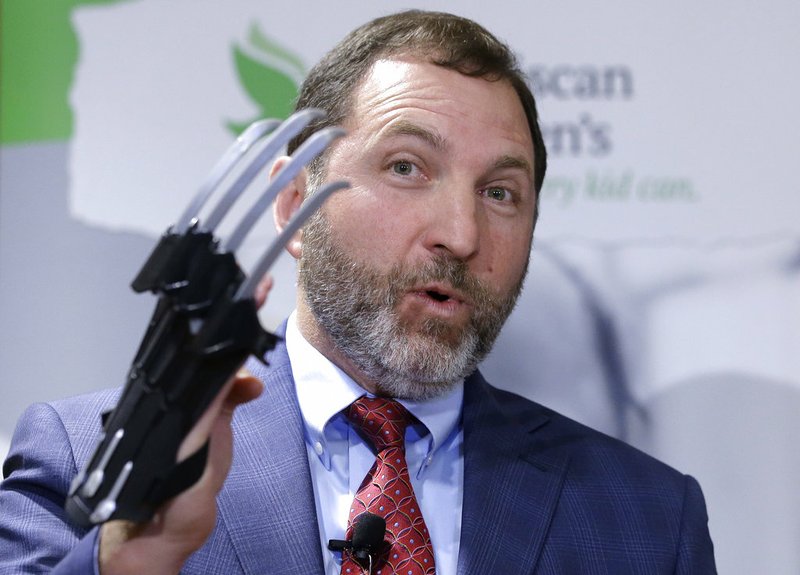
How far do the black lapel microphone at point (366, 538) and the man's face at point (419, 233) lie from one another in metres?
0.31

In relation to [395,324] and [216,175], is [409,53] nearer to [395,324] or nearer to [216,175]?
[395,324]

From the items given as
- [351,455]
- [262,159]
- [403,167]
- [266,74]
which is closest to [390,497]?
[351,455]

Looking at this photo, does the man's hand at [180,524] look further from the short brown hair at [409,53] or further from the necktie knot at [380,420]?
the short brown hair at [409,53]

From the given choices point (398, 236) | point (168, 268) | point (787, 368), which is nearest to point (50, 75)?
point (398, 236)

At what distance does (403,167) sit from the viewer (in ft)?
6.67

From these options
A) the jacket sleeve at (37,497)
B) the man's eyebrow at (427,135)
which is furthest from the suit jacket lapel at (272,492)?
the man's eyebrow at (427,135)

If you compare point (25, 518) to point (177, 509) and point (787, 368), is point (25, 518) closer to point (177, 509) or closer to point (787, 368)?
point (177, 509)

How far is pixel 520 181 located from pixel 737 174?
3.17 ft

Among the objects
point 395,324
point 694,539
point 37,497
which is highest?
point 395,324

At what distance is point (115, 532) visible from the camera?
137 cm

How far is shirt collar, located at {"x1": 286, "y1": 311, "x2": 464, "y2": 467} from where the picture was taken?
6.63 feet

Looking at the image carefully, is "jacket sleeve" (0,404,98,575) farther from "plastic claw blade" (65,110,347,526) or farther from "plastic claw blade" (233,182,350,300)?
"plastic claw blade" (233,182,350,300)

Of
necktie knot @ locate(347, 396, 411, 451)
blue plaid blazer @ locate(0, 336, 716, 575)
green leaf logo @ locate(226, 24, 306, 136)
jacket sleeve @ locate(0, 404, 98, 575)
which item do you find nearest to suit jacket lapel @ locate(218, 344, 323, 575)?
blue plaid blazer @ locate(0, 336, 716, 575)

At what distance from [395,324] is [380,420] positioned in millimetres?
181
